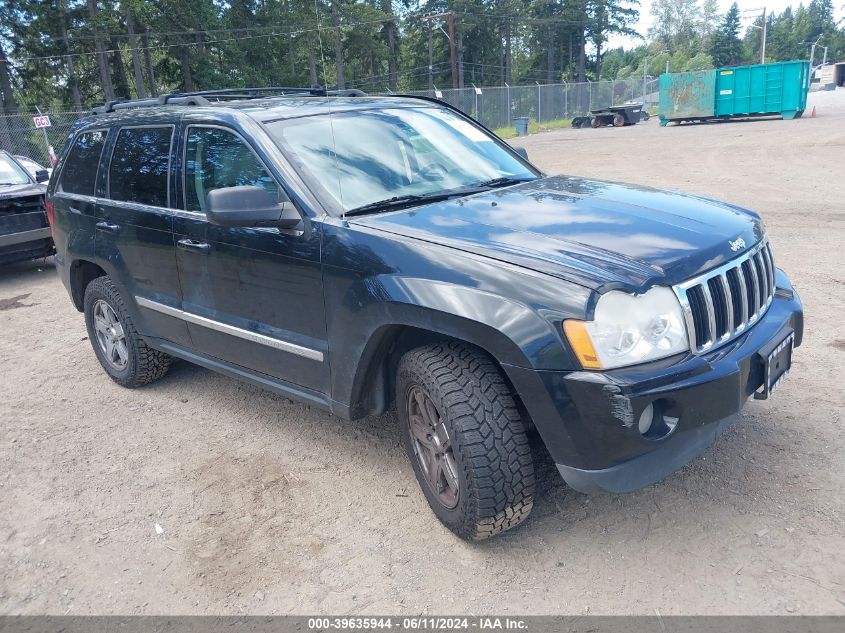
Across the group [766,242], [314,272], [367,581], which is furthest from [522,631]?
[766,242]

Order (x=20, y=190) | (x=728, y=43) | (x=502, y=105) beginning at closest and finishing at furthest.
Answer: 1. (x=20, y=190)
2. (x=502, y=105)
3. (x=728, y=43)

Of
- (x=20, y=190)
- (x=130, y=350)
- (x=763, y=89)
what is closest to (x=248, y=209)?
(x=130, y=350)

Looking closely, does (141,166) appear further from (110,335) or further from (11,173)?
(11,173)

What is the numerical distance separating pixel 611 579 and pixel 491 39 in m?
69.1

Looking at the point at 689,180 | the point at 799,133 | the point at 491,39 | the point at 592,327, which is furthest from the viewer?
the point at 491,39

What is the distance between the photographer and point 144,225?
415 centimetres

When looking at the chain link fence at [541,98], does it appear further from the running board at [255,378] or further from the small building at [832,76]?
the small building at [832,76]

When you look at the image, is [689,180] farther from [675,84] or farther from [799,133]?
[675,84]

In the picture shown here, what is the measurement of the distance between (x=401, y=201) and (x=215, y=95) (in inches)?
84.0

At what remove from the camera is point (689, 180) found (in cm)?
1281

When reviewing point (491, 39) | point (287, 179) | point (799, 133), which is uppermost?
point (491, 39)

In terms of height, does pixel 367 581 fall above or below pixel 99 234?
below

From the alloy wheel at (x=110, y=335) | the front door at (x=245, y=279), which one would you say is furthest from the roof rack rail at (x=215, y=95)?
the alloy wheel at (x=110, y=335)

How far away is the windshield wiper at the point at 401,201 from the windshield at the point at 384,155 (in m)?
0.02
